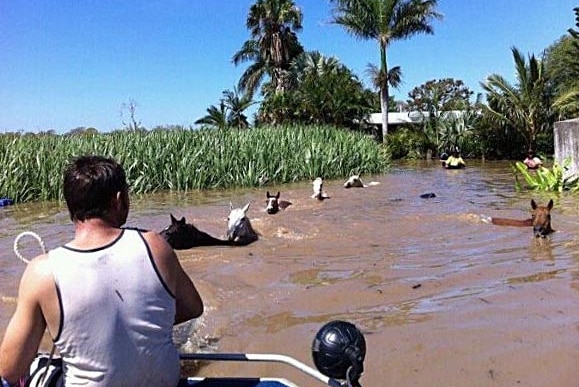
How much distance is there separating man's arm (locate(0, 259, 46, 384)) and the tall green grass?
1479 cm

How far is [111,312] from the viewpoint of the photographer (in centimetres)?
223

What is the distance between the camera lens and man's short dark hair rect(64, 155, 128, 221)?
2.30 metres

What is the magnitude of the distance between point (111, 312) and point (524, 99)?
3030 centimetres

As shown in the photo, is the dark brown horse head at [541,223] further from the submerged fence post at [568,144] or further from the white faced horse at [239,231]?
the submerged fence post at [568,144]

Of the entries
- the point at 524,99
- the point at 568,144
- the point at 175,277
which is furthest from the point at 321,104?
the point at 175,277

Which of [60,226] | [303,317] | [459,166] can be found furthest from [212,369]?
[459,166]

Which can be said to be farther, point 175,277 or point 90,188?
point 175,277

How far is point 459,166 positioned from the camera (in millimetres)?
25625

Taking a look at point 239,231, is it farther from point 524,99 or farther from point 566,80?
point 566,80

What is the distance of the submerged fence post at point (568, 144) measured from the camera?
568 inches

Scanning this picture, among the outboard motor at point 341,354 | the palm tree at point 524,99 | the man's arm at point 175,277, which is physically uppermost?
the palm tree at point 524,99

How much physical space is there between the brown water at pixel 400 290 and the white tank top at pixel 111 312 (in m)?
1.73

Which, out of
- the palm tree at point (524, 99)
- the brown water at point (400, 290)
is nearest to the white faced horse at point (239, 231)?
the brown water at point (400, 290)

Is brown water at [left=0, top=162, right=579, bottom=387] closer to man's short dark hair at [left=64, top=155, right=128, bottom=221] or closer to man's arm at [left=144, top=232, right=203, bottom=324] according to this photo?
man's arm at [left=144, top=232, right=203, bottom=324]
